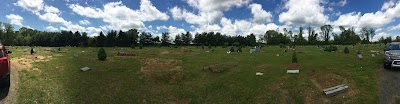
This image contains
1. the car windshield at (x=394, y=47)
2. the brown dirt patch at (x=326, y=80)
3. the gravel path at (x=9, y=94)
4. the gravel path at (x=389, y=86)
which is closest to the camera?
the gravel path at (x=9, y=94)

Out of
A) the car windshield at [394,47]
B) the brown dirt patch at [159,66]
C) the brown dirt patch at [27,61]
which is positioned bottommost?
the brown dirt patch at [159,66]

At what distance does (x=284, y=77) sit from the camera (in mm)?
20031

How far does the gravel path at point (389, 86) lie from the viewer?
13.8 metres

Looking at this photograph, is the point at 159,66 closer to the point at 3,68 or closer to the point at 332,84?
the point at 3,68

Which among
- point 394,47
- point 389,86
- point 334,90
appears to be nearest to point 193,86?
point 334,90

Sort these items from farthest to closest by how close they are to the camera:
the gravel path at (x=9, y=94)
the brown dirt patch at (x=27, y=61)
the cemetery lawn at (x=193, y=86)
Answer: the brown dirt patch at (x=27, y=61) < the cemetery lawn at (x=193, y=86) < the gravel path at (x=9, y=94)

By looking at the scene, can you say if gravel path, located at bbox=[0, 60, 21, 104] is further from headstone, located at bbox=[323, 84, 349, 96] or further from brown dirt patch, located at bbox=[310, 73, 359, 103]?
headstone, located at bbox=[323, 84, 349, 96]

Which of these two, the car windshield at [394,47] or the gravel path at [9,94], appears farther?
the car windshield at [394,47]

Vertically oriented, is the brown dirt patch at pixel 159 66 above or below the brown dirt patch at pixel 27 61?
below

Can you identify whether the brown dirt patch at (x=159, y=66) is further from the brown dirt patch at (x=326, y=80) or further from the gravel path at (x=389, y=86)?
the gravel path at (x=389, y=86)

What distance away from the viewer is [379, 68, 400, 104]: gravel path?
13.8m

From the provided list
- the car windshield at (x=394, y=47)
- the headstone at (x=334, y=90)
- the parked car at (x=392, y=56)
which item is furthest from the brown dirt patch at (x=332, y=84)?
the car windshield at (x=394, y=47)

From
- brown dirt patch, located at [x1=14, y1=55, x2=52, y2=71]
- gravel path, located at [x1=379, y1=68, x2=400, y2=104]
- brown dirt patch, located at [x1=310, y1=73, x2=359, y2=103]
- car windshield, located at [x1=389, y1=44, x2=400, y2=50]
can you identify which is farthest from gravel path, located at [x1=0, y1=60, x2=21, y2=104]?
car windshield, located at [x1=389, y1=44, x2=400, y2=50]

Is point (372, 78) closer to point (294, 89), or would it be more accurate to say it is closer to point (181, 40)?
point (294, 89)
